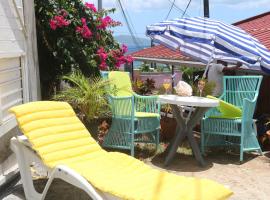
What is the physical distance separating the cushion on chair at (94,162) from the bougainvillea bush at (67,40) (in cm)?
313

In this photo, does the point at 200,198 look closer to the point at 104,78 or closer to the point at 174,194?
the point at 174,194

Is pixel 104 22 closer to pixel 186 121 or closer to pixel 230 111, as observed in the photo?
pixel 186 121

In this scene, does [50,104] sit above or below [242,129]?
above

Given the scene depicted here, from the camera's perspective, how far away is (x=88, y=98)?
6711 mm

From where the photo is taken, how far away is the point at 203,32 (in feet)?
23.5

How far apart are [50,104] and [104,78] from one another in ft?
7.99

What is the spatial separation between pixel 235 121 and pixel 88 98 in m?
2.31

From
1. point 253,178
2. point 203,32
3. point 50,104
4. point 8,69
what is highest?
point 203,32

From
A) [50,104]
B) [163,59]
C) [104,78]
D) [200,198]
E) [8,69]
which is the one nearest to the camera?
[200,198]

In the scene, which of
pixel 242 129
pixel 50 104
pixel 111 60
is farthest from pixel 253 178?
pixel 111 60

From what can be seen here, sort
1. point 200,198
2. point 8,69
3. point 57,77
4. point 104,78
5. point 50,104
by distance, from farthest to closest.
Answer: point 57,77
point 104,78
point 8,69
point 50,104
point 200,198

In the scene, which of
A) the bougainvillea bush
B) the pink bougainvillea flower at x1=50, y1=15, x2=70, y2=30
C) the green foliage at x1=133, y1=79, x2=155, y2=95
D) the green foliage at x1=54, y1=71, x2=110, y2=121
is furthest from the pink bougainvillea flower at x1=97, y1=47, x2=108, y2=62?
the green foliage at x1=133, y1=79, x2=155, y2=95

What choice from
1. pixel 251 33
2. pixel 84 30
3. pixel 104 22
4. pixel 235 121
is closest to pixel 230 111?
pixel 235 121

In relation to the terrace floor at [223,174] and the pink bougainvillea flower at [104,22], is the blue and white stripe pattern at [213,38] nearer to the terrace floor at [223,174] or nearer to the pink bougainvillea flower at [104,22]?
the pink bougainvillea flower at [104,22]
